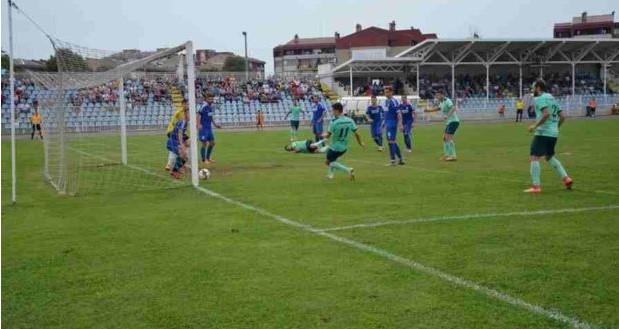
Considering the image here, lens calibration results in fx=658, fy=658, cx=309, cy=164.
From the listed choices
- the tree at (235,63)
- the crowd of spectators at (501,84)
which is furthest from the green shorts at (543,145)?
the tree at (235,63)

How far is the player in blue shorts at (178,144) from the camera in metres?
15.7

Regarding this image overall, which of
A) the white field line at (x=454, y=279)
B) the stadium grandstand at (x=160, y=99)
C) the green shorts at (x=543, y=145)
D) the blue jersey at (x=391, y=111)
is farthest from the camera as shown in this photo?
the stadium grandstand at (x=160, y=99)

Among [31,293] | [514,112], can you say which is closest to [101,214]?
[31,293]

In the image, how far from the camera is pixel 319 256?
7.13 metres

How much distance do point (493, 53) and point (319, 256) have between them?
195 ft

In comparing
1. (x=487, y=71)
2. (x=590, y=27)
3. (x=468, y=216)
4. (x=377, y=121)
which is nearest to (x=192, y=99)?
(x=468, y=216)

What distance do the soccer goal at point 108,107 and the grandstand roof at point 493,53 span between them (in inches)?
1461

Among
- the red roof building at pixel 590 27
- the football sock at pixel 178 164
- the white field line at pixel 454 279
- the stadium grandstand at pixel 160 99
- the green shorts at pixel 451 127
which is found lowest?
the white field line at pixel 454 279

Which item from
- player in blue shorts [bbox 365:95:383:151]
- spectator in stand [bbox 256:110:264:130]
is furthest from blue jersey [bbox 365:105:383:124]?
spectator in stand [bbox 256:110:264:130]

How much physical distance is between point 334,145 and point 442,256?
762cm

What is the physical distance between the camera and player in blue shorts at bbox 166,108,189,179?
619 inches

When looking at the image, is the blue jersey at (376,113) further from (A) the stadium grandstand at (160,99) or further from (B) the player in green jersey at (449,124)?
(A) the stadium grandstand at (160,99)

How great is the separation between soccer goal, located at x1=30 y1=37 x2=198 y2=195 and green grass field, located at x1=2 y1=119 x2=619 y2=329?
152cm

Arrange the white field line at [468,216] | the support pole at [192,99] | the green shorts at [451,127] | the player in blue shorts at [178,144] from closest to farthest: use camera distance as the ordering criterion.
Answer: the white field line at [468,216]
the support pole at [192,99]
the player in blue shorts at [178,144]
the green shorts at [451,127]
